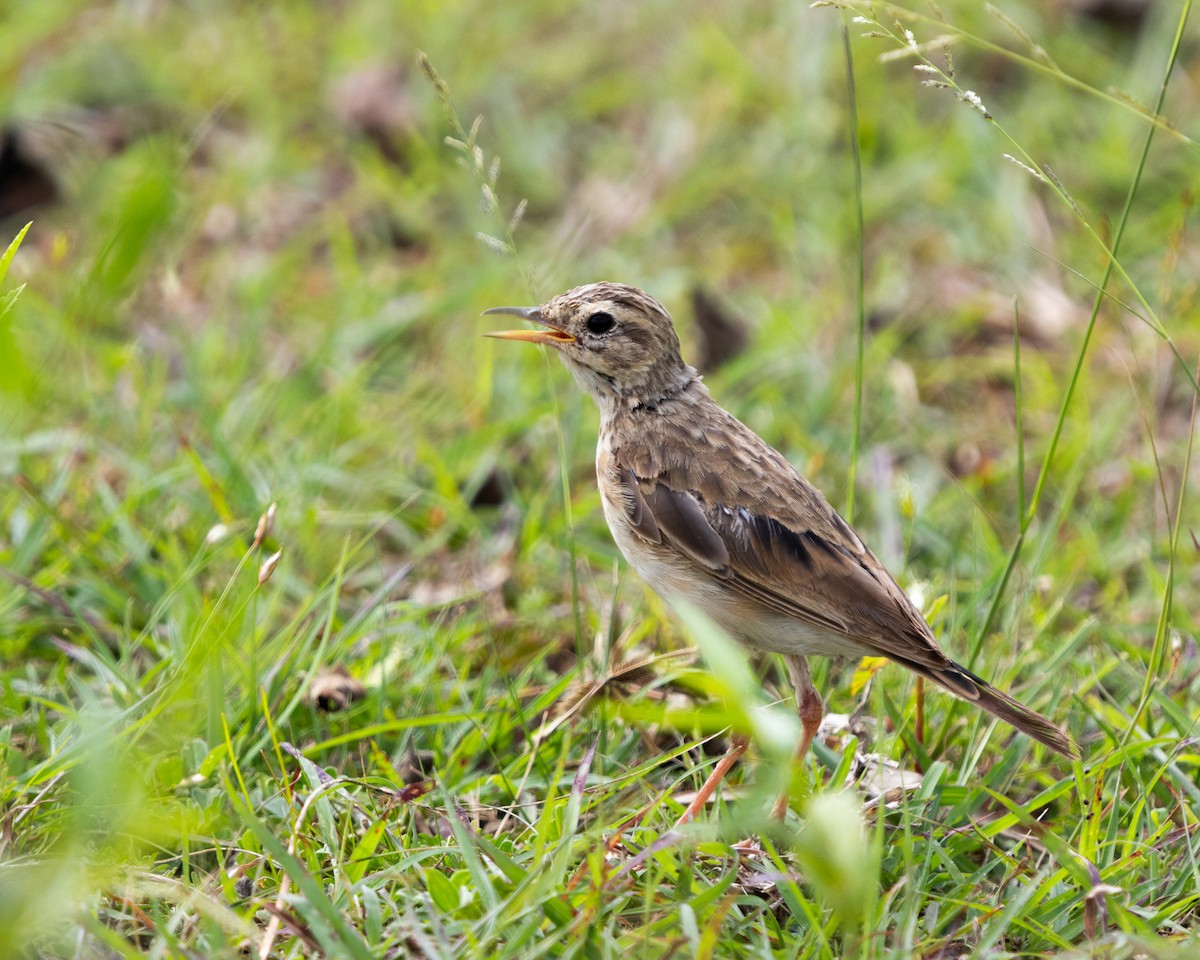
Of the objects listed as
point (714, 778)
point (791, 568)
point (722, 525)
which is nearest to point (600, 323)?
point (722, 525)

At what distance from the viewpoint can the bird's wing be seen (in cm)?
449

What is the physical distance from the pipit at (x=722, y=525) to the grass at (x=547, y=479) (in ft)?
0.79

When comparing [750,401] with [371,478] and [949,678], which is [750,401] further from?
[949,678]

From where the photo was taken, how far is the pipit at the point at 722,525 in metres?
4.47

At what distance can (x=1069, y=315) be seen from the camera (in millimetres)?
7762

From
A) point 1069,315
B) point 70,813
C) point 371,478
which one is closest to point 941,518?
point 1069,315

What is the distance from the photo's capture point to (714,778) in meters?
4.41

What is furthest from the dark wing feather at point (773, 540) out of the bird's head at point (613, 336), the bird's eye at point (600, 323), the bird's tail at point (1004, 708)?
the bird's eye at point (600, 323)

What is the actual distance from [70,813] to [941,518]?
154 inches

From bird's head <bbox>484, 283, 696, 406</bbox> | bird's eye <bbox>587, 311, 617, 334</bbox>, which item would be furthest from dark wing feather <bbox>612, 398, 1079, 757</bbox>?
bird's eye <bbox>587, 311, 617, 334</bbox>

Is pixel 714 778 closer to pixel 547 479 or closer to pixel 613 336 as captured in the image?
pixel 613 336

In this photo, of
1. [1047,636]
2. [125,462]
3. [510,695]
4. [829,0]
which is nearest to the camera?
[829,0]

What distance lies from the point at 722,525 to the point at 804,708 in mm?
666

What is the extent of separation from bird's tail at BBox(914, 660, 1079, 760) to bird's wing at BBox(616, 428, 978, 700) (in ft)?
0.16
